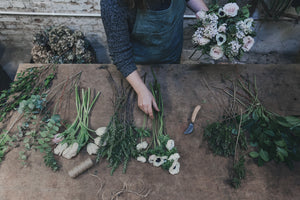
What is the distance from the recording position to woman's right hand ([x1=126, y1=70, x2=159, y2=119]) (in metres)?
1.44

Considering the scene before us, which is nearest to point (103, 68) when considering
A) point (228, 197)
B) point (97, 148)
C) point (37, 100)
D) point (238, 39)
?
point (37, 100)

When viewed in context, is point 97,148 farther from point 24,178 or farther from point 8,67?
point 8,67

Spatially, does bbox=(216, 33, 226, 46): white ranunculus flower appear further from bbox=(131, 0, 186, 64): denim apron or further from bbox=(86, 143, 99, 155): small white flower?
bbox=(86, 143, 99, 155): small white flower

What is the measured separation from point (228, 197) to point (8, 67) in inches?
141

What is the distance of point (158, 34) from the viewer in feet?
5.28

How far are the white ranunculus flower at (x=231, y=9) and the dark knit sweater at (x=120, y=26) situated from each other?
43 cm

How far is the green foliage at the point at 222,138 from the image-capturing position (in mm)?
1328

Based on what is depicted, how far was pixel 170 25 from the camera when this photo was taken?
63.6 inches

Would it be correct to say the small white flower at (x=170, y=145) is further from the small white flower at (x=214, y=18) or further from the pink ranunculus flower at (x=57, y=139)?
the small white flower at (x=214, y=18)

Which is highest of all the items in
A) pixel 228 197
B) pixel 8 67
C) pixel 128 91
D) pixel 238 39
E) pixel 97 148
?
pixel 238 39

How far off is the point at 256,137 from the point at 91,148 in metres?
1.11

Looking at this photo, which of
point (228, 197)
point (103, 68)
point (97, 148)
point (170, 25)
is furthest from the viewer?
point (103, 68)

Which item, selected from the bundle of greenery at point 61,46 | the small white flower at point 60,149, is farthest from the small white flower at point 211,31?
the bundle of greenery at point 61,46

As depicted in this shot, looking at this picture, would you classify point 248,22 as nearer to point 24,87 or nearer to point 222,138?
point 222,138
